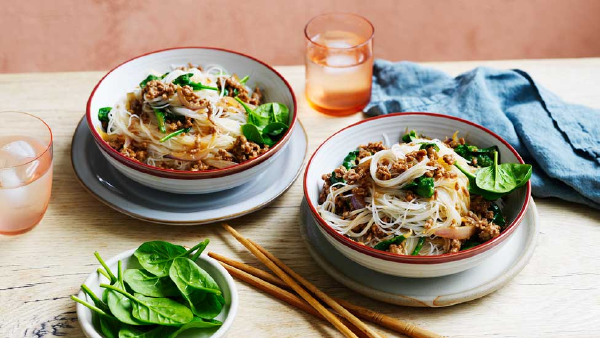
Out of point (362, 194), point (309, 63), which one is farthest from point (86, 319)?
point (309, 63)

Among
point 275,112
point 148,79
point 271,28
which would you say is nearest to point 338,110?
point 275,112

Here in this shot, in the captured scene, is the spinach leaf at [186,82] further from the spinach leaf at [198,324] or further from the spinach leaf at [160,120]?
the spinach leaf at [198,324]

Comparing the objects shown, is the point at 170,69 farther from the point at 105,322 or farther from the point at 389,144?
the point at 105,322

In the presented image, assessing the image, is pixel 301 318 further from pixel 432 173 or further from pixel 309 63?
pixel 309 63

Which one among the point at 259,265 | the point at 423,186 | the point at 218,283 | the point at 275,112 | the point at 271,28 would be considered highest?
the point at 423,186

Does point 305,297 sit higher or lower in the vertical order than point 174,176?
lower

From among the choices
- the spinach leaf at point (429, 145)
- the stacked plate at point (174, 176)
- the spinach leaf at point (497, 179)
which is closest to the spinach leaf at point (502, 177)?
the spinach leaf at point (497, 179)
